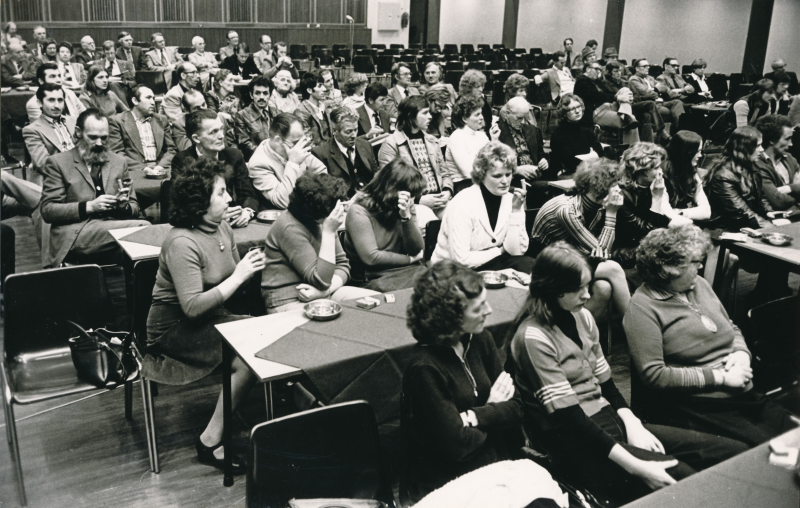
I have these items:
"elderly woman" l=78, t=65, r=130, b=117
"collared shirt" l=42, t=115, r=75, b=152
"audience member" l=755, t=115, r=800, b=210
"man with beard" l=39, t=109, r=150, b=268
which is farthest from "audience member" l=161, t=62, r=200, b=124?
"audience member" l=755, t=115, r=800, b=210

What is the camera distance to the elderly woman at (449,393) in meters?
2.12

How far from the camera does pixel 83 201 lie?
433 cm

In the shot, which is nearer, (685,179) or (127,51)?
(685,179)

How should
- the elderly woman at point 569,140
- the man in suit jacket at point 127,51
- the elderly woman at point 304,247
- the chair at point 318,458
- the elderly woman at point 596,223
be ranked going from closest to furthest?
the chair at point 318,458 < the elderly woman at point 304,247 < the elderly woman at point 596,223 < the elderly woman at point 569,140 < the man in suit jacket at point 127,51

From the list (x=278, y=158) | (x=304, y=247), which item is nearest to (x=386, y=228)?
(x=304, y=247)

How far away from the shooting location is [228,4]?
1711 cm

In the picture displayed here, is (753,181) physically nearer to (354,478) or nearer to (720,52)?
(354,478)

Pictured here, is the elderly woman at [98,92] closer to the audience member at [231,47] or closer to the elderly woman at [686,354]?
the audience member at [231,47]

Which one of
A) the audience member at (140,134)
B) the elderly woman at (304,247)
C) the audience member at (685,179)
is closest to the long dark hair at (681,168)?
the audience member at (685,179)

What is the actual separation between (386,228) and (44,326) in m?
1.75

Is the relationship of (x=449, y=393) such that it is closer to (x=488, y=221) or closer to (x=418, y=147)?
(x=488, y=221)

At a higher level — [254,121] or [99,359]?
[254,121]

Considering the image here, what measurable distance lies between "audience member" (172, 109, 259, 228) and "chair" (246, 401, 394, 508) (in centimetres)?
246

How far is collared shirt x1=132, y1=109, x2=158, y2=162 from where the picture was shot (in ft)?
19.9
